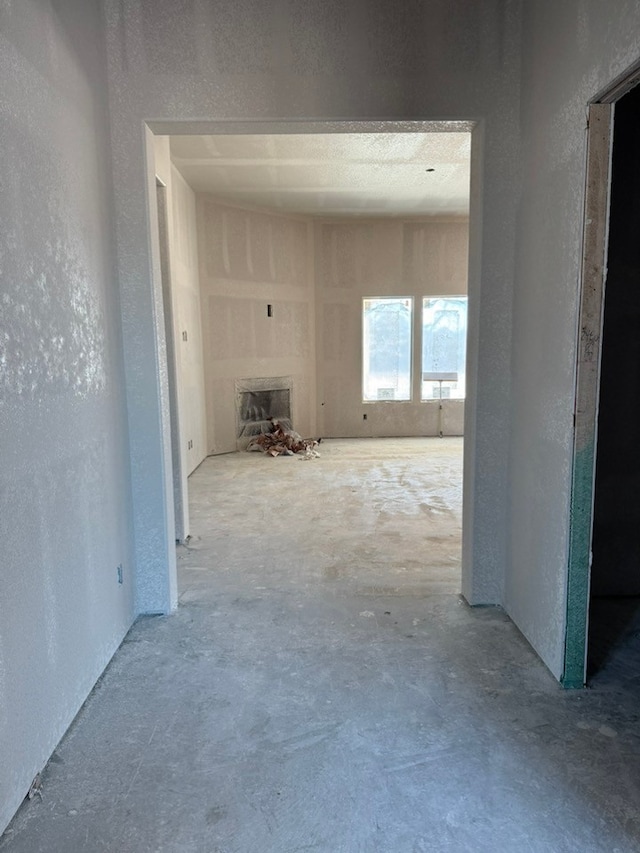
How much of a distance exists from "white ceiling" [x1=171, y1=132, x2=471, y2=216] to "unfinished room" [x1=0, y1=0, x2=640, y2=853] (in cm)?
131

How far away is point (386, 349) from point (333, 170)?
3285mm

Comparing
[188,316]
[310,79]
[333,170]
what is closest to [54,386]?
[310,79]

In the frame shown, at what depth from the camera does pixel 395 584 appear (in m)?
3.09

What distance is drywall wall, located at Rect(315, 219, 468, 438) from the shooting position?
8.03 metres

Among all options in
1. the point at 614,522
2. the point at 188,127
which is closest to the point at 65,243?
the point at 188,127

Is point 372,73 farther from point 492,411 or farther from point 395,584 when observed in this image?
point 395,584

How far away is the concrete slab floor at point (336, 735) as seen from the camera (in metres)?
1.51

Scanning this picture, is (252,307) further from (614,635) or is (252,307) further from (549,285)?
(614,635)

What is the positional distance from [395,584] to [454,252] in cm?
641

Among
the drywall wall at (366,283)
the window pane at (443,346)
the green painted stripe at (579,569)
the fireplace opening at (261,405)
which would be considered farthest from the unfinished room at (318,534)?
the window pane at (443,346)

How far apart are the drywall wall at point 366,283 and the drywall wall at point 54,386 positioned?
584 cm

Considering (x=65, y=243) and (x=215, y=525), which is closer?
(x=65, y=243)

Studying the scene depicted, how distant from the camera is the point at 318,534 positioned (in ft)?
12.9

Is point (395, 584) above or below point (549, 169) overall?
below
